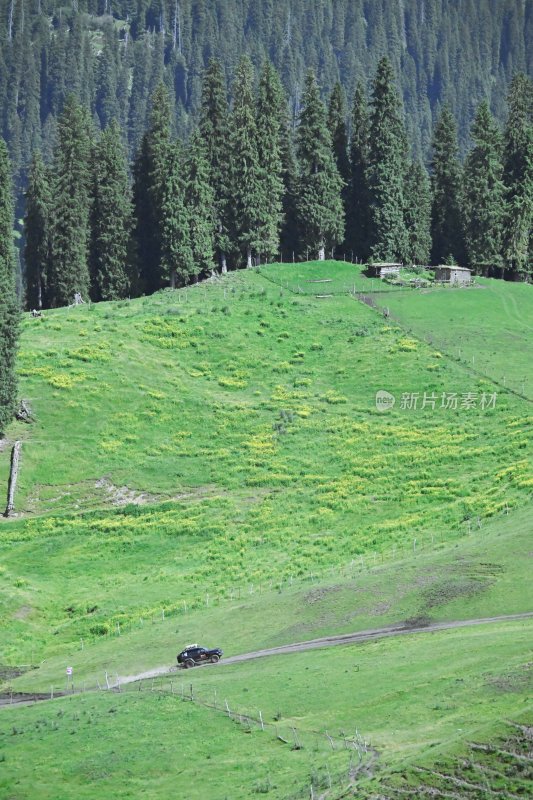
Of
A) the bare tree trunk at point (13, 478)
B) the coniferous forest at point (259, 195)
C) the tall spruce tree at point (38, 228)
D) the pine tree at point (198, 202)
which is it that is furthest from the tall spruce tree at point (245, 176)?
the bare tree trunk at point (13, 478)

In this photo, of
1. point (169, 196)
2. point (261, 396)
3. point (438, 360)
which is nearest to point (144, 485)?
point (261, 396)

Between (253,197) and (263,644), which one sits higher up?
(253,197)

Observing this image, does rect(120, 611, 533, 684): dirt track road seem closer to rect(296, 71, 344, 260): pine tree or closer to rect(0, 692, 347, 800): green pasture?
rect(0, 692, 347, 800): green pasture

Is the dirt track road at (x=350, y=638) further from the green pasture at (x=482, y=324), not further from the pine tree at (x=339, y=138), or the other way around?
the pine tree at (x=339, y=138)

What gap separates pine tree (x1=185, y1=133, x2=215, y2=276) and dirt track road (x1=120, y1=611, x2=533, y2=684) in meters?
71.6

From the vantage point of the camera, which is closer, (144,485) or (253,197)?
(144,485)

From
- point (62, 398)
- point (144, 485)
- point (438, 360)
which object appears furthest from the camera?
point (438, 360)

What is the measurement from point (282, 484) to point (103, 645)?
25923 mm

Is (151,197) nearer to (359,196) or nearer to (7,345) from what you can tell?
(359,196)

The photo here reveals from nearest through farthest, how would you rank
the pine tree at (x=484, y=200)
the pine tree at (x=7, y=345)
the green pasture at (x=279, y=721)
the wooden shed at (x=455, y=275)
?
the green pasture at (x=279, y=721), the pine tree at (x=7, y=345), the wooden shed at (x=455, y=275), the pine tree at (x=484, y=200)

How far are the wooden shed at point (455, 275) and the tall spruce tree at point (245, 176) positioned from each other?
17.7 m

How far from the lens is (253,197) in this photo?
454ft

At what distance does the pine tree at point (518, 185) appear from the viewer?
14438 centimetres

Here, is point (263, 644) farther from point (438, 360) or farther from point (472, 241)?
point (472, 241)
